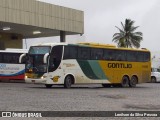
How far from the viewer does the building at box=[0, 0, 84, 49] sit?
1613 inches

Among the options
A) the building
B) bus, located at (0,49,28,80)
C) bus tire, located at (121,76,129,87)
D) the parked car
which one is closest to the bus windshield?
bus tire, located at (121,76,129,87)

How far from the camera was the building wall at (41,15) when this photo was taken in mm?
40594

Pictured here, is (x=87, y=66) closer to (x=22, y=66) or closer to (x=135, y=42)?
(x=22, y=66)

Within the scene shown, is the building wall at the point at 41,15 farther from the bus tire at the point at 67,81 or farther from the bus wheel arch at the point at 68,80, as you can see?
the bus tire at the point at 67,81

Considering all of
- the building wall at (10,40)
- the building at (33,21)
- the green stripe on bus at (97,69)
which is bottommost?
the green stripe on bus at (97,69)

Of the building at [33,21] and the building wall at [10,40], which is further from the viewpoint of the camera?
the building wall at [10,40]

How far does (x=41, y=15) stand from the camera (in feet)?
144

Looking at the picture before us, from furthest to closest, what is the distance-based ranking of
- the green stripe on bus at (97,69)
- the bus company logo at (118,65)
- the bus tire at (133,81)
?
the bus tire at (133,81) → the bus company logo at (118,65) → the green stripe on bus at (97,69)

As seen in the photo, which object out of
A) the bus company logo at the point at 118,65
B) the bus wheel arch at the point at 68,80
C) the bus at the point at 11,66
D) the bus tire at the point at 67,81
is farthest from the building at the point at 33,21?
the bus tire at the point at 67,81

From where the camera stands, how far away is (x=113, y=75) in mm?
31406

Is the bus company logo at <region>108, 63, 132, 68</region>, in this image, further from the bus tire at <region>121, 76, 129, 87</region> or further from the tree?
the tree

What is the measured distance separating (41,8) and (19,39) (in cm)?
820

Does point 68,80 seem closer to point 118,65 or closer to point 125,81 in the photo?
point 118,65

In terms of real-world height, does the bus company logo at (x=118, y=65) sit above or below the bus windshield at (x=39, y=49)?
below
